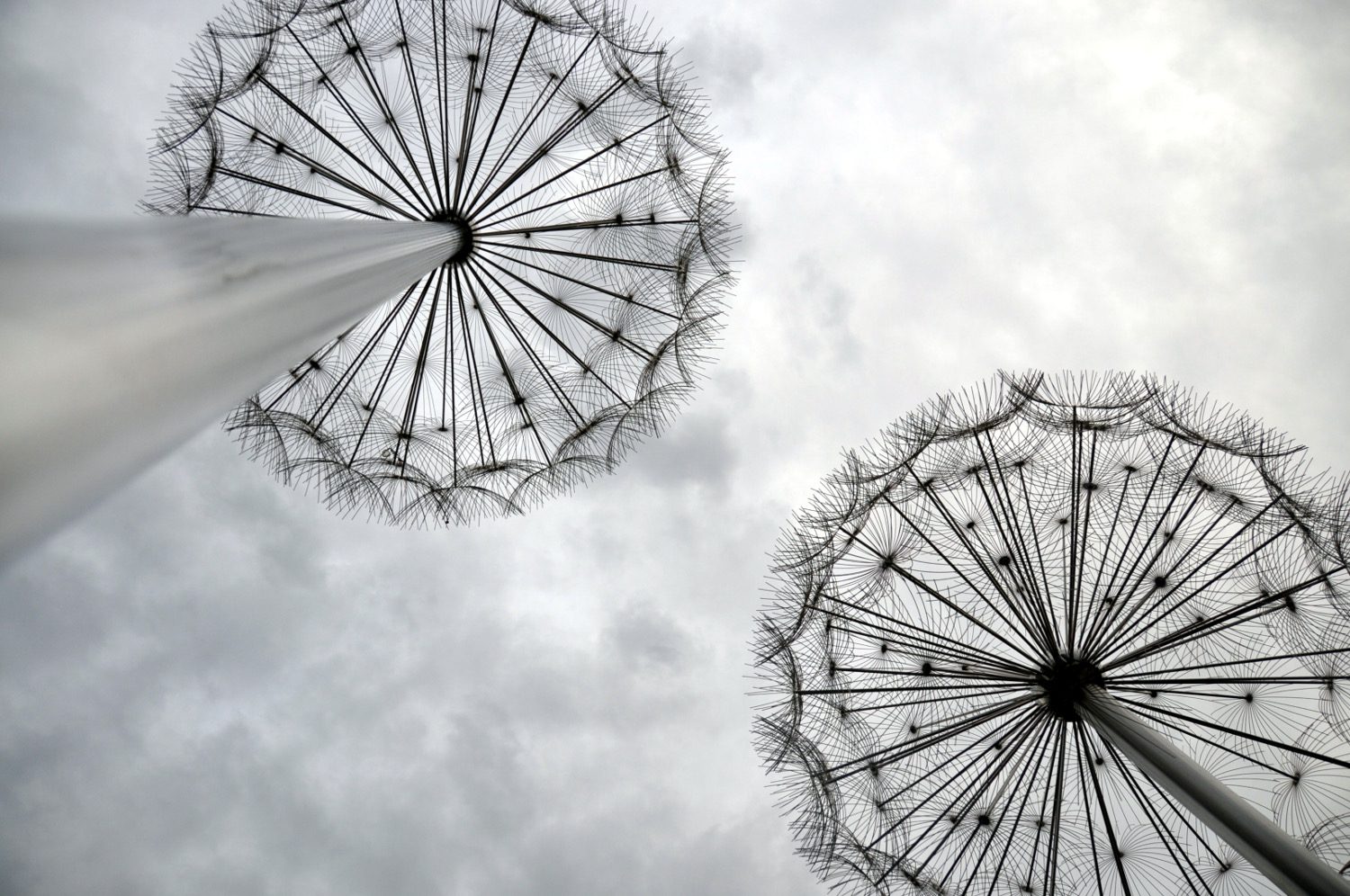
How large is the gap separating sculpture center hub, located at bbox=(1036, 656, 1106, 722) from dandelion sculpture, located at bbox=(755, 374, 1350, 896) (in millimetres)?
31

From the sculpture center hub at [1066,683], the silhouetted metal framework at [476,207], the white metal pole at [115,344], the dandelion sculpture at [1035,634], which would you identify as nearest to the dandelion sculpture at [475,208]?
the silhouetted metal framework at [476,207]

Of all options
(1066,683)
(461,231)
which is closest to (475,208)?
(461,231)

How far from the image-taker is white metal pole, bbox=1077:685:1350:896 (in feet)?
24.6

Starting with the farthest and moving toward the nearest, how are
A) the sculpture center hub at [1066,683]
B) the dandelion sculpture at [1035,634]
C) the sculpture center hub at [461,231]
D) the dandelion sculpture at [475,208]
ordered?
the dandelion sculpture at [475,208], the sculpture center hub at [461,231], the dandelion sculpture at [1035,634], the sculpture center hub at [1066,683]

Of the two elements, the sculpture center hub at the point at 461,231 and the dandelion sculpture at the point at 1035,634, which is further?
the sculpture center hub at the point at 461,231

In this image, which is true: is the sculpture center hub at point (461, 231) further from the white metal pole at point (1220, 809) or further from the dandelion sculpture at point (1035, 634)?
the white metal pole at point (1220, 809)

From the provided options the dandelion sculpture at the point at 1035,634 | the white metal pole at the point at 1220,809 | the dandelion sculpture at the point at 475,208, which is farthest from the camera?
the dandelion sculpture at the point at 475,208

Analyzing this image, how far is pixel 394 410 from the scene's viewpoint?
15.5 m

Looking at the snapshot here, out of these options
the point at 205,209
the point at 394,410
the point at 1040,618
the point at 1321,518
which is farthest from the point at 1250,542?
the point at 205,209

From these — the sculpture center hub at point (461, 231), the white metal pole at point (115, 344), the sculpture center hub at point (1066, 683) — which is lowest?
the white metal pole at point (115, 344)

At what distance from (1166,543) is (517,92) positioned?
13414 millimetres

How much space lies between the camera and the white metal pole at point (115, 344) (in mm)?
2104

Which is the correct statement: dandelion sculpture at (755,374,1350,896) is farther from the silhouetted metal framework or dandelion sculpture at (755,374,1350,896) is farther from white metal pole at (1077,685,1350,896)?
the silhouetted metal framework

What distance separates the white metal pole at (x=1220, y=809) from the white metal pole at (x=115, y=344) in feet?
33.6
